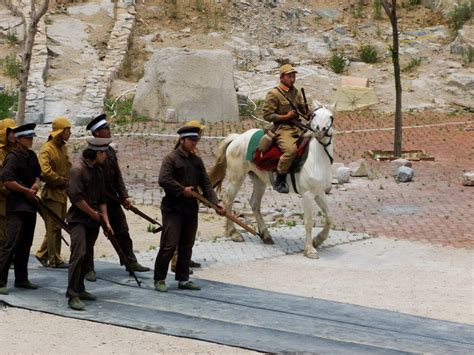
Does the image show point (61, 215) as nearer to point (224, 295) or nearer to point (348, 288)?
point (224, 295)

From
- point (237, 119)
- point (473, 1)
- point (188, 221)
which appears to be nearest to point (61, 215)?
point (188, 221)

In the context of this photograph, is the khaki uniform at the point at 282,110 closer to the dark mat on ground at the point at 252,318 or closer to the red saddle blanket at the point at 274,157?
the red saddle blanket at the point at 274,157

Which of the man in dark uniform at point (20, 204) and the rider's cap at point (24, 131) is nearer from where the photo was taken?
the man in dark uniform at point (20, 204)

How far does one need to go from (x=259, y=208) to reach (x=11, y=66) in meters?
13.7

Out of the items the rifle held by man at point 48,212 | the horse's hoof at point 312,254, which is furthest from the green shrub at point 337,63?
the rifle held by man at point 48,212

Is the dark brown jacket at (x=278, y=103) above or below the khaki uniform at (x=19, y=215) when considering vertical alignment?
above

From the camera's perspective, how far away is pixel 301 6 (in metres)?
33.2

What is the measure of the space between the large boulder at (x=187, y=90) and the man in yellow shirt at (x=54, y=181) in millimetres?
11909

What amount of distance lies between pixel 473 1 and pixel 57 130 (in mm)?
21081

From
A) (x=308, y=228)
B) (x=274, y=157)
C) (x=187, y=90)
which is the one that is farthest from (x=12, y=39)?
(x=308, y=228)

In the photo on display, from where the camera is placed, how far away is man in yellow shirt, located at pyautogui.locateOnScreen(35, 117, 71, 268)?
12.8 metres

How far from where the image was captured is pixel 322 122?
14133 millimetres

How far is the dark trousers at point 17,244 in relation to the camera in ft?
37.9

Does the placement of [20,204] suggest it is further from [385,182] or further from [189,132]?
[385,182]
